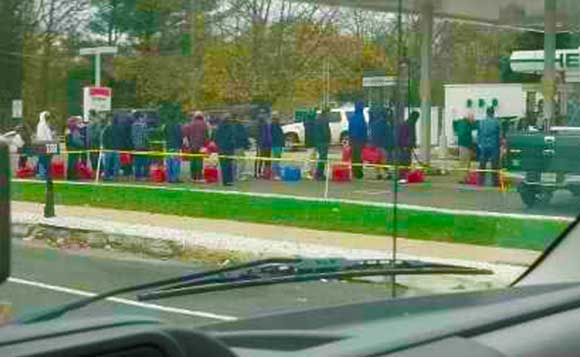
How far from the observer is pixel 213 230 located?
3.49 meters

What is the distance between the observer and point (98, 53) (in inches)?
90.8

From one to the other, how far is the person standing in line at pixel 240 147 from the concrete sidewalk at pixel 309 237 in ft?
0.56

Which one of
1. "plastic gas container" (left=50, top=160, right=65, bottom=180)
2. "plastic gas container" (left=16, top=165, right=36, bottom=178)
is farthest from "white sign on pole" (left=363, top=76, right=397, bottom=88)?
"plastic gas container" (left=16, top=165, right=36, bottom=178)

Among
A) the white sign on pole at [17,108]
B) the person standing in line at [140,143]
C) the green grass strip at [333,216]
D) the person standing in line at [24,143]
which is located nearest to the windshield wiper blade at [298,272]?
the person standing in line at [140,143]

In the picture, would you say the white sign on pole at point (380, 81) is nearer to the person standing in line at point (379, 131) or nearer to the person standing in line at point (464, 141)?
the person standing in line at point (379, 131)

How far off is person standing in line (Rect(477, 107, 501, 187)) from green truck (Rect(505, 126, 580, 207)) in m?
0.09

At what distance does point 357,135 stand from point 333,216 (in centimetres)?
61

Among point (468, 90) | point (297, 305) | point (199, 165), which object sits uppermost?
point (468, 90)

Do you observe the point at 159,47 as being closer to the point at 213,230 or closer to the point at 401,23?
the point at 401,23

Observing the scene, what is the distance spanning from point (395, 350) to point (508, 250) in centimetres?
162

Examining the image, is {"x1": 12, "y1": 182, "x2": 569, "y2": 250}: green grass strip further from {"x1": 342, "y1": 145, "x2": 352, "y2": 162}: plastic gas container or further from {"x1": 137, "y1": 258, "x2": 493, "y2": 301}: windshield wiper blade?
{"x1": 137, "y1": 258, "x2": 493, "y2": 301}: windshield wiper blade

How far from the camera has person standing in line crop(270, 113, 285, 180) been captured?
299 centimetres

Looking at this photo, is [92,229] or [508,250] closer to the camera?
[92,229]

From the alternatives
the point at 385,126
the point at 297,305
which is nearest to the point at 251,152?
the point at 385,126
